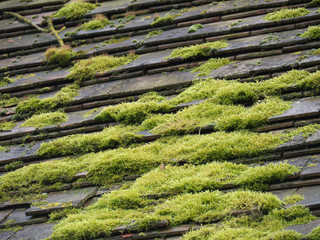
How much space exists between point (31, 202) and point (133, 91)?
6.08 ft

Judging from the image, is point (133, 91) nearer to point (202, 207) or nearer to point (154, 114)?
point (154, 114)

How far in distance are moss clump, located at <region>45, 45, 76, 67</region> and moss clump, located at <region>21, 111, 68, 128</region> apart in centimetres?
114

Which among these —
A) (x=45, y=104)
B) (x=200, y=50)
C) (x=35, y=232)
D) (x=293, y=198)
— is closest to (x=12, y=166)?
(x=45, y=104)

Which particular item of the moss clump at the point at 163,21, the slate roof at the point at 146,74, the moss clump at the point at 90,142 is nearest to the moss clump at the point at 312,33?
the slate roof at the point at 146,74

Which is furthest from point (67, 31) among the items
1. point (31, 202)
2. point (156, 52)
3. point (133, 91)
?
point (31, 202)

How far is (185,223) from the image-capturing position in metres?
3.81

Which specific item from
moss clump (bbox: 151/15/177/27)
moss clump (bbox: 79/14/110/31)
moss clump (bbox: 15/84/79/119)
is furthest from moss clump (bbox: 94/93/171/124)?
moss clump (bbox: 79/14/110/31)

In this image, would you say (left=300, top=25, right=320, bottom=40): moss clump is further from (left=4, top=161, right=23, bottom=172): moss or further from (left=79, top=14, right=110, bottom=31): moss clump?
(left=4, top=161, right=23, bottom=172): moss

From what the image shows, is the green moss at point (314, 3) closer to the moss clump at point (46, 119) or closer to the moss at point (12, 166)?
the moss clump at point (46, 119)

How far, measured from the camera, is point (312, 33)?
18.7 feet

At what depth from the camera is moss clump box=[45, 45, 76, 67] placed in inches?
274

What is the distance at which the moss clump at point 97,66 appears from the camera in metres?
6.54

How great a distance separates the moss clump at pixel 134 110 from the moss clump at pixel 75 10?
2813mm

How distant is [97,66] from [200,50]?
1.42 metres
